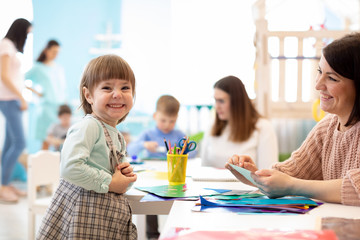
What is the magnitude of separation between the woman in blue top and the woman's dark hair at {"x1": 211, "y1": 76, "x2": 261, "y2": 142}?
2.37 metres

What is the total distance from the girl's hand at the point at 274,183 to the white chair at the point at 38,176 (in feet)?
4.19

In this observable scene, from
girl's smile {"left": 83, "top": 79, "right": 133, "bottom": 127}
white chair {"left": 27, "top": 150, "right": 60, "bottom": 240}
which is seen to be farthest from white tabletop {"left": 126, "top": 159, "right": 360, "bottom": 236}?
white chair {"left": 27, "top": 150, "right": 60, "bottom": 240}

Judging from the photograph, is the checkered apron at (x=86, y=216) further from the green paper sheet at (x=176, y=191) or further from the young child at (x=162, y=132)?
the young child at (x=162, y=132)

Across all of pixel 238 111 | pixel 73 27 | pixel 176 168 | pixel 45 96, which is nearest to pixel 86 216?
pixel 176 168

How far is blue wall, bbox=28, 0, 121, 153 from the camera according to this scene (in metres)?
4.58

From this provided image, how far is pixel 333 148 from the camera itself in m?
1.12

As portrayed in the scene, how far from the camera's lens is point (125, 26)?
470cm

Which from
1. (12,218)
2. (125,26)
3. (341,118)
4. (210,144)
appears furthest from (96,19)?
(341,118)

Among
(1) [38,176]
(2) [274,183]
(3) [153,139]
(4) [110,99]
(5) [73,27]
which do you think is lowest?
(1) [38,176]

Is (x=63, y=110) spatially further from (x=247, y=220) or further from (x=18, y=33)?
(x=247, y=220)

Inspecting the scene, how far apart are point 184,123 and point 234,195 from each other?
3.11 meters

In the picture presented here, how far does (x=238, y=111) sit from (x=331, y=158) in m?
1.04

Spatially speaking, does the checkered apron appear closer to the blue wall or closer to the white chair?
the white chair

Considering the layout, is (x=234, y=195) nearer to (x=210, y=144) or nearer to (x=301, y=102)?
(x=210, y=144)
